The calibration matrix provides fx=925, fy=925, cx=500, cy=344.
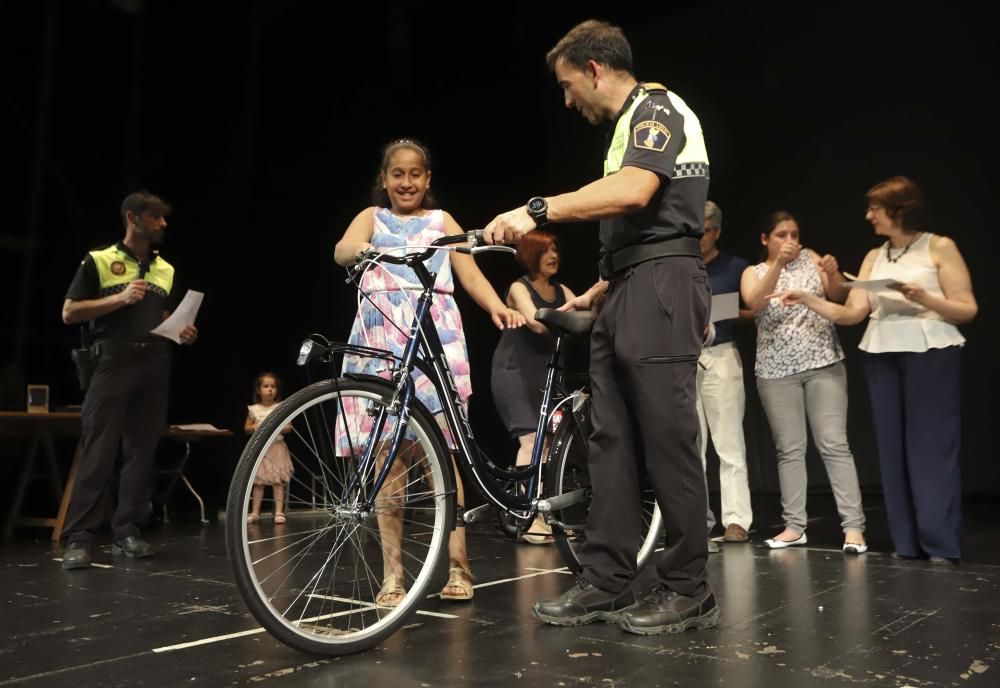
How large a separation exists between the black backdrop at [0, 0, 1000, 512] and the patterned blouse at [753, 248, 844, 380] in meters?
2.71

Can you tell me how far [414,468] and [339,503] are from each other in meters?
0.33

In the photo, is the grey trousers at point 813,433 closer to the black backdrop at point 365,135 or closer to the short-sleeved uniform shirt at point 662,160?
the short-sleeved uniform shirt at point 662,160

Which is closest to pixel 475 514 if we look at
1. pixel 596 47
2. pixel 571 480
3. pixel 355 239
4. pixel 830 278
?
pixel 571 480

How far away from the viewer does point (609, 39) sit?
223 centimetres

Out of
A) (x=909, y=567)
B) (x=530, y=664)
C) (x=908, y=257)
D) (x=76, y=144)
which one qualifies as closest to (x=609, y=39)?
(x=530, y=664)

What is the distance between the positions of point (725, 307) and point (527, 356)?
878 millimetres

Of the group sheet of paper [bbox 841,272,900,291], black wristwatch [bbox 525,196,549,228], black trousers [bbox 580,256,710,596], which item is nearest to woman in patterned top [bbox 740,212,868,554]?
sheet of paper [bbox 841,272,900,291]

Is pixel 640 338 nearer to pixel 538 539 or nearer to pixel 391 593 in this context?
pixel 391 593

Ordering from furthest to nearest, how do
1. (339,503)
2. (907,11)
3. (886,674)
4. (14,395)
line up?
(907,11), (14,395), (339,503), (886,674)

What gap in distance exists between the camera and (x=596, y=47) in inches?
87.7

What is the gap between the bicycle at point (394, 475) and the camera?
1.86 meters

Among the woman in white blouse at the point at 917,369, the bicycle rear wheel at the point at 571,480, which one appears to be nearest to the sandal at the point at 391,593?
the bicycle rear wheel at the point at 571,480

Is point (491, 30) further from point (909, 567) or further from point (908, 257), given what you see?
point (909, 567)

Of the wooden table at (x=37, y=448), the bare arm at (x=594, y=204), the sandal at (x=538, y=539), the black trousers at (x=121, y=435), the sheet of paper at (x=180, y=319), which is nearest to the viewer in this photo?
the bare arm at (x=594, y=204)
